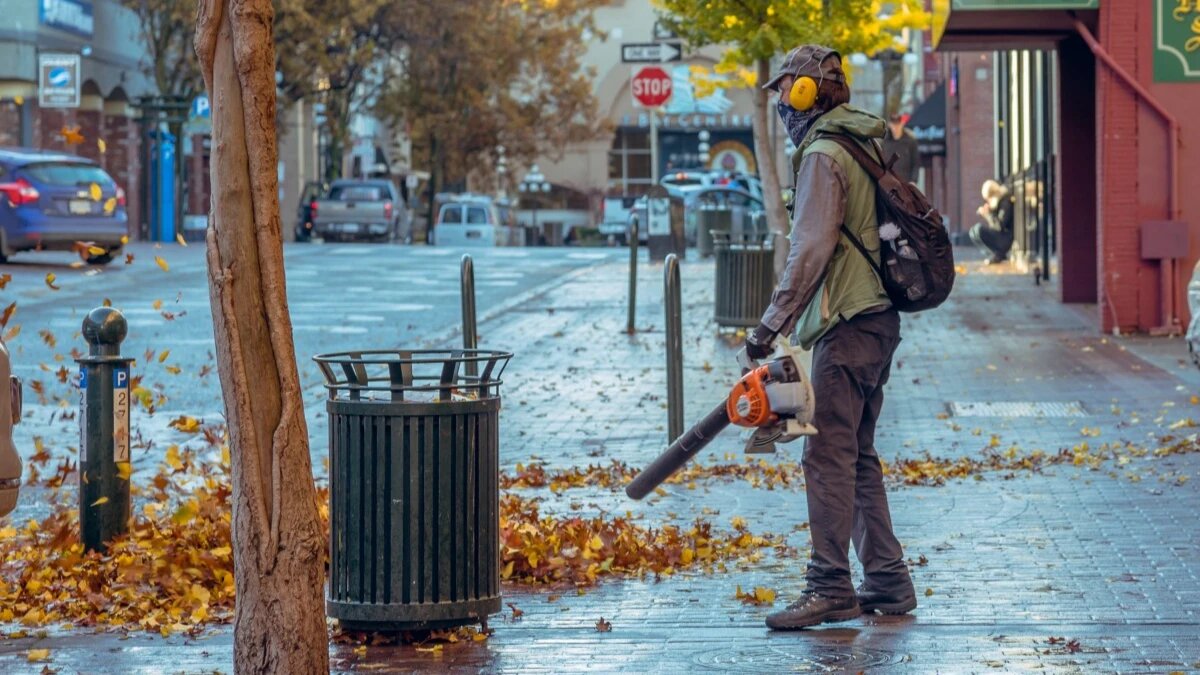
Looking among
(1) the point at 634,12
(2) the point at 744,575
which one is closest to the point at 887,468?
(2) the point at 744,575

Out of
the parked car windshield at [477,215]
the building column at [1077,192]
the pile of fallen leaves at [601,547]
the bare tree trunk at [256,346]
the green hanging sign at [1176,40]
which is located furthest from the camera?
the parked car windshield at [477,215]

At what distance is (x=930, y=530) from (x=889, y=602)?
1.76 metres

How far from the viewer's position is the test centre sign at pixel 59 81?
106 feet

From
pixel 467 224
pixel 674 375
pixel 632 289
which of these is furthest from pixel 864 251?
pixel 467 224

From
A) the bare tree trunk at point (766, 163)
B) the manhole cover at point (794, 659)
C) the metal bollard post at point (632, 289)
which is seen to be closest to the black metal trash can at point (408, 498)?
the manhole cover at point (794, 659)

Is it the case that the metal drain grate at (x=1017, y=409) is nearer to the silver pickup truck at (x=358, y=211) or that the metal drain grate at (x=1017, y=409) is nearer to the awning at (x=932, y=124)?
the silver pickup truck at (x=358, y=211)

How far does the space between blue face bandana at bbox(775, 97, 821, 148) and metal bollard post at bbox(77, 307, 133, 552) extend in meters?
2.84

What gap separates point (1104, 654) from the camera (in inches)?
227

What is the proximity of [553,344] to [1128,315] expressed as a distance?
16.6 feet

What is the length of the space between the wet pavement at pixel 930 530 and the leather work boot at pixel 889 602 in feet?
0.26

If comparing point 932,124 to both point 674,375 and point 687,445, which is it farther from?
point 687,445

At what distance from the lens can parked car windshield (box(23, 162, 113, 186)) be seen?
87.9 ft

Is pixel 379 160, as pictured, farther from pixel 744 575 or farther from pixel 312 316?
pixel 744 575

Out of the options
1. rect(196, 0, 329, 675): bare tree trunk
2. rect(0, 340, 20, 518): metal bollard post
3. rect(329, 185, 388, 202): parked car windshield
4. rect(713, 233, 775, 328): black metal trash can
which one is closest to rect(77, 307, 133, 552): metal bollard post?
rect(0, 340, 20, 518): metal bollard post
